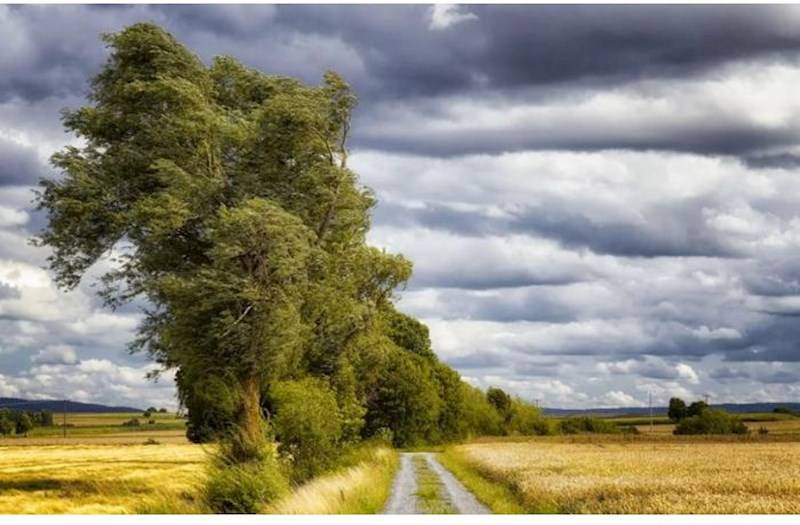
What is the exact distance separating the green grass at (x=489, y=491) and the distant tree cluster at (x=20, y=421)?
122 m

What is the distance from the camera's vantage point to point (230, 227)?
37594 millimetres

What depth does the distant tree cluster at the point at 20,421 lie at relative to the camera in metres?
162

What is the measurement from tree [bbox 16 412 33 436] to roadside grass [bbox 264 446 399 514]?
14027 centimetres

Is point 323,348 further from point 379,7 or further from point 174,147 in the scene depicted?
point 379,7

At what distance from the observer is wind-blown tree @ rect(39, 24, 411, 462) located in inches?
1519

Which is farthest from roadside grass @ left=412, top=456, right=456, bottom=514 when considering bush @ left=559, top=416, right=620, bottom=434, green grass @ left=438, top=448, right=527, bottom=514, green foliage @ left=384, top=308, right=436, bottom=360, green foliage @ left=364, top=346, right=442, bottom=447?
bush @ left=559, top=416, right=620, bottom=434

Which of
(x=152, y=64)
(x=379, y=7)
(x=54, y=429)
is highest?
(x=152, y=64)

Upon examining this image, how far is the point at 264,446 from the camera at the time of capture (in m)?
35.2

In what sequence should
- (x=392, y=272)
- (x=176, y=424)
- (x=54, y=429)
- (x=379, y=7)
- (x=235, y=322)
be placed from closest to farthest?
(x=379, y=7)
(x=235, y=322)
(x=392, y=272)
(x=54, y=429)
(x=176, y=424)

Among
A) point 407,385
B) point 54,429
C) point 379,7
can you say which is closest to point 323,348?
point 379,7

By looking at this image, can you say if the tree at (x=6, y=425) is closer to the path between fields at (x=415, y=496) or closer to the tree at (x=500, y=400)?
the tree at (x=500, y=400)

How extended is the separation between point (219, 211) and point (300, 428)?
921 cm

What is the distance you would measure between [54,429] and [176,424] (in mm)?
24026

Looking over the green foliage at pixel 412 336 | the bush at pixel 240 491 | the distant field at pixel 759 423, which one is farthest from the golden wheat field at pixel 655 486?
the distant field at pixel 759 423
